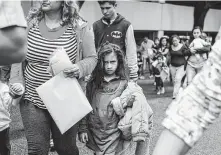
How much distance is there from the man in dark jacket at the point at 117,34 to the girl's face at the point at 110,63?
109 cm

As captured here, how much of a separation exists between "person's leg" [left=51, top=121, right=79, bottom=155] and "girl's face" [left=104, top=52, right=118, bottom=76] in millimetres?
752

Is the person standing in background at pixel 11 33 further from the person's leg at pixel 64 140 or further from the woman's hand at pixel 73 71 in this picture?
the person's leg at pixel 64 140

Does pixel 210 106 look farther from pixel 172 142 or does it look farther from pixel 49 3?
pixel 49 3

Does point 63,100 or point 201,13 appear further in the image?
point 201,13

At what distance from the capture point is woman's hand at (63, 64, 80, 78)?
3.10 meters

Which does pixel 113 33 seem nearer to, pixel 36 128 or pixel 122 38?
pixel 122 38

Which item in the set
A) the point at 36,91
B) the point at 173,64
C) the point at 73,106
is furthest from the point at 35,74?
the point at 173,64

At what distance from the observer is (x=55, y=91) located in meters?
3.07

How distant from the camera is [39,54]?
312 centimetres

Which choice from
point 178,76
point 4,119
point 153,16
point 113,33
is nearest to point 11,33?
point 4,119

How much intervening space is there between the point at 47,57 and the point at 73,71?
0.71ft

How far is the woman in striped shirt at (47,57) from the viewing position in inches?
124

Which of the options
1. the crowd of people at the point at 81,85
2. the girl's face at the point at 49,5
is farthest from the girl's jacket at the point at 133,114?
the girl's face at the point at 49,5

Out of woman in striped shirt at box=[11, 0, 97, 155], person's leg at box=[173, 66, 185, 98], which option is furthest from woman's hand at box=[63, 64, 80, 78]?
person's leg at box=[173, 66, 185, 98]
